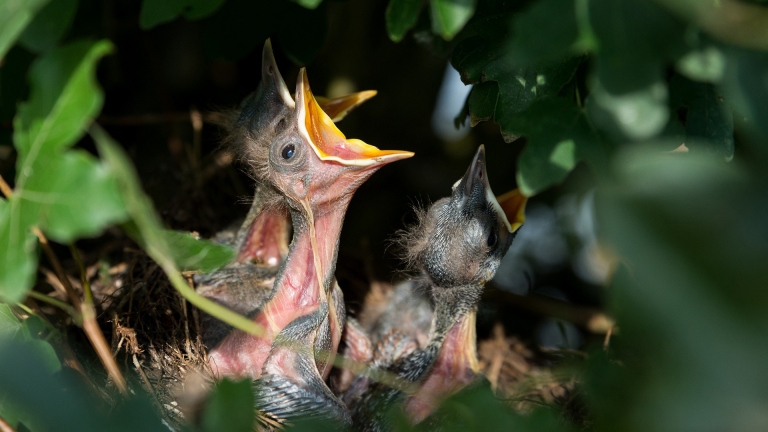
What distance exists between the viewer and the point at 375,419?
1.29 m

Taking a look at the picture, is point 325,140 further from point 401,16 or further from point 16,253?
point 16,253

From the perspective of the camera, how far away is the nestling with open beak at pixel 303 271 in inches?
45.8

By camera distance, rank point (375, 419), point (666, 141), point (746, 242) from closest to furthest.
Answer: point (746, 242)
point (666, 141)
point (375, 419)

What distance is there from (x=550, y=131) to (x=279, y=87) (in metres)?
0.64

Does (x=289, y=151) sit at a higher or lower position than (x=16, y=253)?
lower

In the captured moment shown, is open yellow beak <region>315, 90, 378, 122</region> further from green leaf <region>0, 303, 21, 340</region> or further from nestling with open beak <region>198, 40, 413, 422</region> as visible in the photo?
green leaf <region>0, 303, 21, 340</region>

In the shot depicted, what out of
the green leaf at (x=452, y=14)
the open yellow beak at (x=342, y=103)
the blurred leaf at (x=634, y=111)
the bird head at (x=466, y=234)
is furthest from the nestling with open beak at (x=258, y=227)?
the blurred leaf at (x=634, y=111)

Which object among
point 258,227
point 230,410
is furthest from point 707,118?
point 258,227

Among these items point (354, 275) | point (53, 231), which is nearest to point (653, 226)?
point (53, 231)

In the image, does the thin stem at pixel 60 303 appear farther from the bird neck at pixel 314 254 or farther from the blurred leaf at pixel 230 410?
the bird neck at pixel 314 254

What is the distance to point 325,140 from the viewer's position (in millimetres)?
1216

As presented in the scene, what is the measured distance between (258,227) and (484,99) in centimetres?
63

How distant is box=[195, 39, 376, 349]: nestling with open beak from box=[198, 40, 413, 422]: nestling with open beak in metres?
0.03

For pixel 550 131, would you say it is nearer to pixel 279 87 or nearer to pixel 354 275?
pixel 279 87
